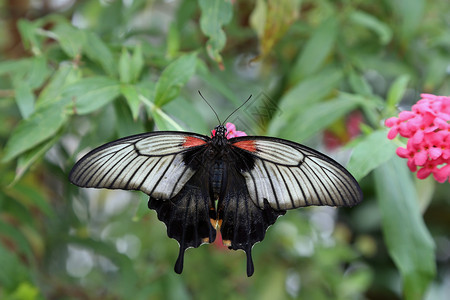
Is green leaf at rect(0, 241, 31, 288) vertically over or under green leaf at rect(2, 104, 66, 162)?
under

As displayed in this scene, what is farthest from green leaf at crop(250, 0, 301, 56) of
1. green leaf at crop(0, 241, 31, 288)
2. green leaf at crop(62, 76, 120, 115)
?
green leaf at crop(0, 241, 31, 288)

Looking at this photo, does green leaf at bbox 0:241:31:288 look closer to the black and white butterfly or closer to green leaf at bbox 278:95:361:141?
the black and white butterfly

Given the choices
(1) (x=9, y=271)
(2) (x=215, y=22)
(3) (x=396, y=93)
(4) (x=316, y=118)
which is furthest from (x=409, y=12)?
(1) (x=9, y=271)

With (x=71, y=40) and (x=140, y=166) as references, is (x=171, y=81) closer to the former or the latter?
(x=140, y=166)

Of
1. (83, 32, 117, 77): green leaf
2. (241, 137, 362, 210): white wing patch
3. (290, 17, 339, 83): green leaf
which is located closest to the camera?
(241, 137, 362, 210): white wing patch

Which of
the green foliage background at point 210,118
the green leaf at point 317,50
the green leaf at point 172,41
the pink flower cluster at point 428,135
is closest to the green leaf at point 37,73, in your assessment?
the green foliage background at point 210,118

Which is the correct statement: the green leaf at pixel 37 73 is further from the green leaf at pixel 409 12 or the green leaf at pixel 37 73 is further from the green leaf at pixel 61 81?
the green leaf at pixel 409 12

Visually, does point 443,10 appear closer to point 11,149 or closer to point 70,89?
point 70,89
